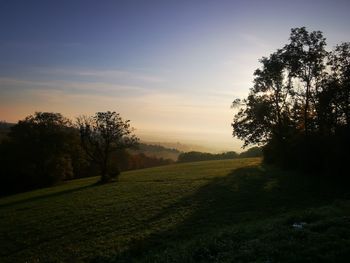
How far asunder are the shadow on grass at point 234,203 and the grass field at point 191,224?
0.08m

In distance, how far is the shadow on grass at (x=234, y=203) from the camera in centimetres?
2209

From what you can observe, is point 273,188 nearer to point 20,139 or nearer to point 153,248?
point 153,248

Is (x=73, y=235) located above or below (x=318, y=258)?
below

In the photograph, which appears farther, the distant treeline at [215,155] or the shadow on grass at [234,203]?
the distant treeline at [215,155]

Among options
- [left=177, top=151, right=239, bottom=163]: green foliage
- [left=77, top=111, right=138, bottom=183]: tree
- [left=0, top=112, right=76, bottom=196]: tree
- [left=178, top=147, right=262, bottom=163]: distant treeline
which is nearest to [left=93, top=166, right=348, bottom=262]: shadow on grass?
[left=77, top=111, right=138, bottom=183]: tree

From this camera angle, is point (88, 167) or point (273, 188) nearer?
point (273, 188)

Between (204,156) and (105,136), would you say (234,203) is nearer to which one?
(105,136)

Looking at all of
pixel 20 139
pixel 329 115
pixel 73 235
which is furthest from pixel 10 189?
pixel 329 115

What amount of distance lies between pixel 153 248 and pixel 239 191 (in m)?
19.6

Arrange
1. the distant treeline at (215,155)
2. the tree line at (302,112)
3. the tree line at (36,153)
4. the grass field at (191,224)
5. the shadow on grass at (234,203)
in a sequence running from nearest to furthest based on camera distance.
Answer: the grass field at (191,224) < the shadow on grass at (234,203) < the tree line at (302,112) < the tree line at (36,153) < the distant treeline at (215,155)

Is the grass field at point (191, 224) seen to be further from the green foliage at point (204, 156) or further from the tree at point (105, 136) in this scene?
the green foliage at point (204, 156)

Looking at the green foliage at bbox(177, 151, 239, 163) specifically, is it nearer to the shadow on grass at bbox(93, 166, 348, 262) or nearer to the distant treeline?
the distant treeline

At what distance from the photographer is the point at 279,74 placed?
5300cm

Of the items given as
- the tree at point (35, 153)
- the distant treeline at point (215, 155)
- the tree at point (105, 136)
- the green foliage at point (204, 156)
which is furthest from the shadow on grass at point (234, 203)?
the green foliage at point (204, 156)
